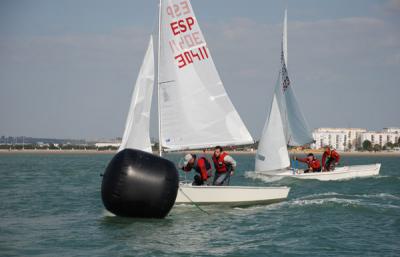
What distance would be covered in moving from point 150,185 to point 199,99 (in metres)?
6.01

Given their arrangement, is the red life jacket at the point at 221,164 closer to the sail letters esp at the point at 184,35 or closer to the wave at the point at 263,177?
the sail letters esp at the point at 184,35

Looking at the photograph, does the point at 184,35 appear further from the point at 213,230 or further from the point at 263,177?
the point at 263,177

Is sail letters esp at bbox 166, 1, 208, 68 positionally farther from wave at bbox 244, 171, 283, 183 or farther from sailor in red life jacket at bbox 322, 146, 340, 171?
sailor in red life jacket at bbox 322, 146, 340, 171

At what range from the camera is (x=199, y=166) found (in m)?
16.9

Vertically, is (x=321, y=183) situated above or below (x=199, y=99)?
below

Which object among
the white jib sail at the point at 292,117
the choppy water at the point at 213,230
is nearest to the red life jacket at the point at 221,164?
the choppy water at the point at 213,230

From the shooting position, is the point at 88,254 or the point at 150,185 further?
the point at 150,185

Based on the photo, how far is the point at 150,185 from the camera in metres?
13.0

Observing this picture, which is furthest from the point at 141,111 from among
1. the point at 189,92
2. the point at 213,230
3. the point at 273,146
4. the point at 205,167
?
the point at 273,146

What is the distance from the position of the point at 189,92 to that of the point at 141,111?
1841mm

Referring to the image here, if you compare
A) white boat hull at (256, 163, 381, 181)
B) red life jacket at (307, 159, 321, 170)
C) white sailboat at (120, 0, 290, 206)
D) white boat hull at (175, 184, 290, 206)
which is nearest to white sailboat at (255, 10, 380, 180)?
white boat hull at (256, 163, 381, 181)

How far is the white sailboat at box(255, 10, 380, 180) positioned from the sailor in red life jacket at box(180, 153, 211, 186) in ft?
38.2

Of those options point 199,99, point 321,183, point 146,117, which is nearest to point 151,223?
point 146,117

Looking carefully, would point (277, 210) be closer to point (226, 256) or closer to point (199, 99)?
point (199, 99)
